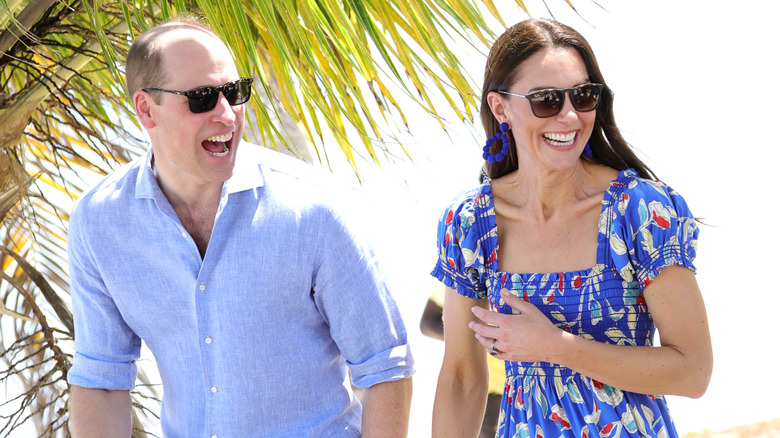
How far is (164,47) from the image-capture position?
5.91 ft

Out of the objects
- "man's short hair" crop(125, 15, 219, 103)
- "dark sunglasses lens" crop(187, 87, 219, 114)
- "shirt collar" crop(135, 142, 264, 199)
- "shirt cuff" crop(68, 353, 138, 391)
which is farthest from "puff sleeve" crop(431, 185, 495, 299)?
"shirt cuff" crop(68, 353, 138, 391)

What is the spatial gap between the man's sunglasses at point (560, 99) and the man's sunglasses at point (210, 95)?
0.62 m

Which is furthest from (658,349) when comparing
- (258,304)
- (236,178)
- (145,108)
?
(145,108)

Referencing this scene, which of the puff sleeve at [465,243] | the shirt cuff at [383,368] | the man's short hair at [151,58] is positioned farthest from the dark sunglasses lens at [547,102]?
the man's short hair at [151,58]

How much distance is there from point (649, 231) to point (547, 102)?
1.04 ft

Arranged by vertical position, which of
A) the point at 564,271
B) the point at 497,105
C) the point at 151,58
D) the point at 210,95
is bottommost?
the point at 564,271

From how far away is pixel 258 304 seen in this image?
5.79 feet

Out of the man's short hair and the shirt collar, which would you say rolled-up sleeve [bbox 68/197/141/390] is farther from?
the man's short hair

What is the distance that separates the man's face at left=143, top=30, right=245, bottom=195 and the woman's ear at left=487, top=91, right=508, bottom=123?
0.54 m

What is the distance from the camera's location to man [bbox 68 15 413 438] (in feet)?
5.78

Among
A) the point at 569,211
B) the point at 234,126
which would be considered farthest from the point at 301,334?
the point at 569,211

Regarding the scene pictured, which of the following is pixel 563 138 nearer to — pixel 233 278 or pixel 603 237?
pixel 603 237

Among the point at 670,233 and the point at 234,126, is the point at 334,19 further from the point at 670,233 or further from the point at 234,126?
the point at 670,233

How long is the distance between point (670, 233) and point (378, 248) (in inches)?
25.6
